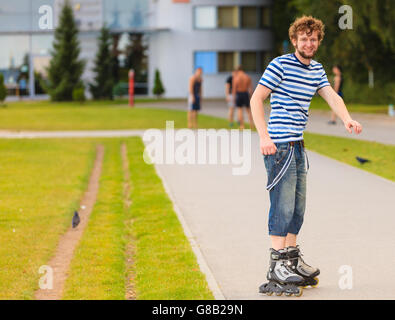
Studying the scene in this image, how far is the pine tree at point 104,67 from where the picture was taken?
5241cm

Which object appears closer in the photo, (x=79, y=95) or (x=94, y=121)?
(x=94, y=121)

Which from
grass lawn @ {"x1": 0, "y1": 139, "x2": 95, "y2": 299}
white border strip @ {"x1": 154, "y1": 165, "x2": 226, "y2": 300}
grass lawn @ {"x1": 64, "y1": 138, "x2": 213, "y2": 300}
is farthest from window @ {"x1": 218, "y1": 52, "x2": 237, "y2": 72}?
white border strip @ {"x1": 154, "y1": 165, "x2": 226, "y2": 300}

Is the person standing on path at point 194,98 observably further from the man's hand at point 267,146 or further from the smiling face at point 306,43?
the man's hand at point 267,146

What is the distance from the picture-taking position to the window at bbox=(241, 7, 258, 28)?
5781cm

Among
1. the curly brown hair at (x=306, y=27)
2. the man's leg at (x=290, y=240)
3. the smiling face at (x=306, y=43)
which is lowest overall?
the man's leg at (x=290, y=240)

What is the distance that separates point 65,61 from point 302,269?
1778 inches

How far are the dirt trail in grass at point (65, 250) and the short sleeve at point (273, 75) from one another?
91.9 inches

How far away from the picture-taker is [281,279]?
618 centimetres

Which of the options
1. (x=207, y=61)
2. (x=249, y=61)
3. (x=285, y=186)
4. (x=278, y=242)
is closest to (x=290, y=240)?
(x=278, y=242)

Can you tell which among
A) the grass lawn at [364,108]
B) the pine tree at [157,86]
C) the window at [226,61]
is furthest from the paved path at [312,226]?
the window at [226,61]

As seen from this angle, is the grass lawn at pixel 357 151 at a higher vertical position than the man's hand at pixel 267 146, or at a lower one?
lower

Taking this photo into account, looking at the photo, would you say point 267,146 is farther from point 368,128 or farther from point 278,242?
point 368,128

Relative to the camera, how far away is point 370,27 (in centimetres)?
3017

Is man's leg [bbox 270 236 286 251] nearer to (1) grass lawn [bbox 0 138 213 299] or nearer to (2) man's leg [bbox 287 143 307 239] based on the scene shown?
(2) man's leg [bbox 287 143 307 239]
